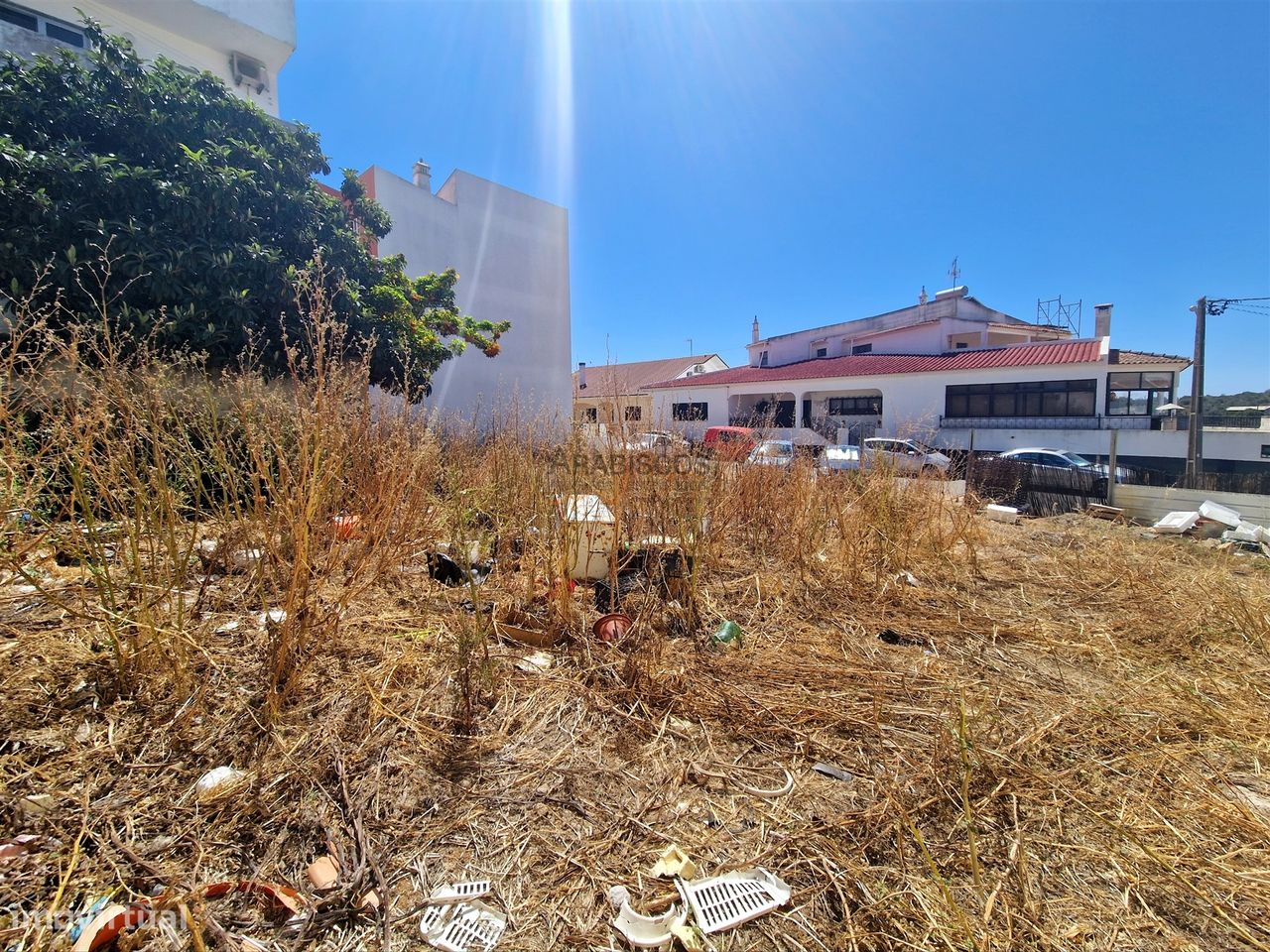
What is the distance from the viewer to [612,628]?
2.59 metres

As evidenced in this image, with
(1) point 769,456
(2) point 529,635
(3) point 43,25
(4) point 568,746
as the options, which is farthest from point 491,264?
(4) point 568,746

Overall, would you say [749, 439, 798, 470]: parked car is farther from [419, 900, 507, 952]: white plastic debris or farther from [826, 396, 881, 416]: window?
[826, 396, 881, 416]: window

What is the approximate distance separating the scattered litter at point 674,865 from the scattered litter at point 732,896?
0.9 inches

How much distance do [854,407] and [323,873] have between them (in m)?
22.3

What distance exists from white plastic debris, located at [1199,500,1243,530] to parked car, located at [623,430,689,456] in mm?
6917

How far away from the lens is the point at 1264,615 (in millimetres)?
2984

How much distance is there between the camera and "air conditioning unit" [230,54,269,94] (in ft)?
30.3

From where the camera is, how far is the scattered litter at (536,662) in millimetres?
2355

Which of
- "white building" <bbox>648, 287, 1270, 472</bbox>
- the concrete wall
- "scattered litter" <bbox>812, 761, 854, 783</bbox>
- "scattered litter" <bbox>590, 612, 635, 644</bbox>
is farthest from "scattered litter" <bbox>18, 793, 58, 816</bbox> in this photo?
"white building" <bbox>648, 287, 1270, 472</bbox>

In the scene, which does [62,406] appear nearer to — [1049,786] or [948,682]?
[1049,786]

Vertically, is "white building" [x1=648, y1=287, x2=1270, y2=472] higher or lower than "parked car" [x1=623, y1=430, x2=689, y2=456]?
higher

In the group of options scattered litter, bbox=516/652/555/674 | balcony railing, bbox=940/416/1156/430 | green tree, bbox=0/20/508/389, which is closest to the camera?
scattered litter, bbox=516/652/555/674

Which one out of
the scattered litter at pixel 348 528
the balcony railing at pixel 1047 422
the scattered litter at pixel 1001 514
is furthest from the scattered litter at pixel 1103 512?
the balcony railing at pixel 1047 422

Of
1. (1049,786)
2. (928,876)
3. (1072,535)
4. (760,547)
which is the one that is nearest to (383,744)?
(928,876)
